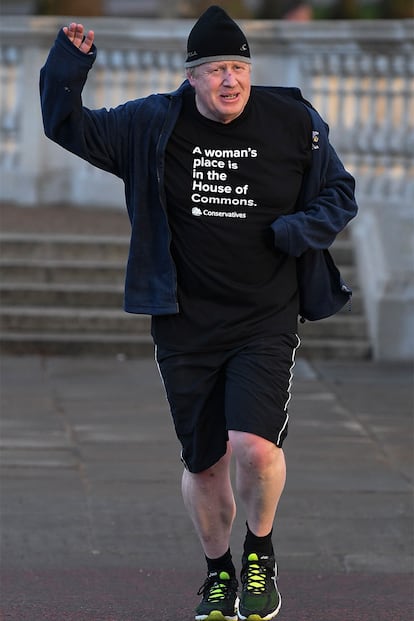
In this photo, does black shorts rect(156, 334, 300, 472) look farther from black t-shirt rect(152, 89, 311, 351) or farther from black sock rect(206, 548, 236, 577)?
black sock rect(206, 548, 236, 577)

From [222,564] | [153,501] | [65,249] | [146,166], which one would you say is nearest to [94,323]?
[65,249]

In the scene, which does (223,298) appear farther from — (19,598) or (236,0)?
(236,0)

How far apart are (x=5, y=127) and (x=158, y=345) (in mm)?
8769

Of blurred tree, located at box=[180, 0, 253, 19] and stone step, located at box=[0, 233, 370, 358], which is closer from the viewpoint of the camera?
stone step, located at box=[0, 233, 370, 358]

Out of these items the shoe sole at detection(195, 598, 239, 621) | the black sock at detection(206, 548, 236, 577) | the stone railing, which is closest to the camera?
the shoe sole at detection(195, 598, 239, 621)

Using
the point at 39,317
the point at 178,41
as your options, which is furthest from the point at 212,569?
the point at 178,41

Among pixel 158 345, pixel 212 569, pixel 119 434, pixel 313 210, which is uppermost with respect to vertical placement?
pixel 313 210

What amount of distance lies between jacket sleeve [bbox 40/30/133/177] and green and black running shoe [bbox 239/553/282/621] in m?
1.35

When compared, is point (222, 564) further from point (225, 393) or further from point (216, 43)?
point (216, 43)

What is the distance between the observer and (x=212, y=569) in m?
4.89

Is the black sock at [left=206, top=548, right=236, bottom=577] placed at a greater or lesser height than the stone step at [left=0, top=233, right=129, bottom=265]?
greater

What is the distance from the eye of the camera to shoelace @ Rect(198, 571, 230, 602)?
15.8 feet

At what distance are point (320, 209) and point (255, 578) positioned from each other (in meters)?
1.20

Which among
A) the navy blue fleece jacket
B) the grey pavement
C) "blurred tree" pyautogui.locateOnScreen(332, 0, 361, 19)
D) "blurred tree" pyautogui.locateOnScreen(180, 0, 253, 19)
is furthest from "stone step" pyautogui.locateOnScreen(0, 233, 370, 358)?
"blurred tree" pyautogui.locateOnScreen(332, 0, 361, 19)
